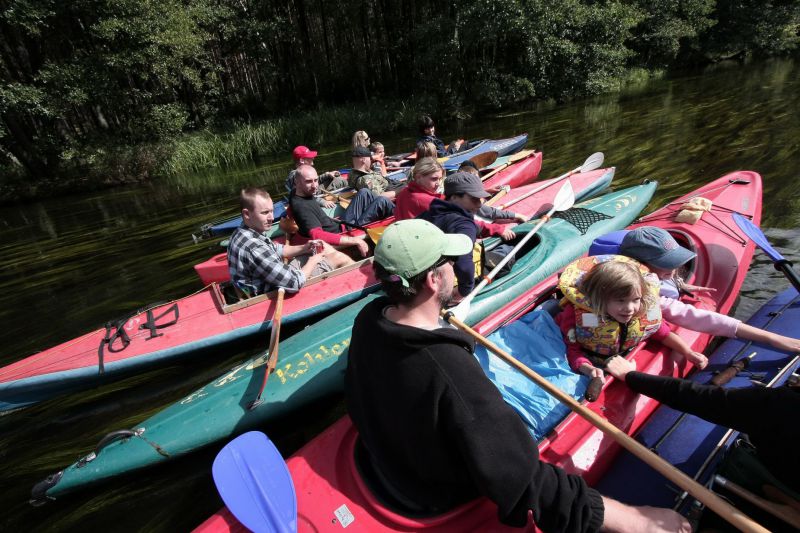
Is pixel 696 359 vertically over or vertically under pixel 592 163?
under

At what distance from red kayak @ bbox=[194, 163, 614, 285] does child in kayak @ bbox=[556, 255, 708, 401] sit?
3.23 meters

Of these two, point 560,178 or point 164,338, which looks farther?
point 560,178

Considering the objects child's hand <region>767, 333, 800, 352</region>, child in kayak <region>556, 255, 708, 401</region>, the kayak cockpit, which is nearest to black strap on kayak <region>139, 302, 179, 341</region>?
the kayak cockpit

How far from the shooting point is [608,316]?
8.64 feet

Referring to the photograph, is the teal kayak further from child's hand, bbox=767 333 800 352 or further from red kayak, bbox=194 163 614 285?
child's hand, bbox=767 333 800 352

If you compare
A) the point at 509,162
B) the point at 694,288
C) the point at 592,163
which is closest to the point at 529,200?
the point at 592,163

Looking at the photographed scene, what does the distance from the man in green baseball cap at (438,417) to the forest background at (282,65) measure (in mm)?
17452

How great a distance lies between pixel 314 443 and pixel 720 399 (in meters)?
2.01

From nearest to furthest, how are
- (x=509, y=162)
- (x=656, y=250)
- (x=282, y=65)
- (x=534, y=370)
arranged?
(x=534, y=370)
(x=656, y=250)
(x=509, y=162)
(x=282, y=65)

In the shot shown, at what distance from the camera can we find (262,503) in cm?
204

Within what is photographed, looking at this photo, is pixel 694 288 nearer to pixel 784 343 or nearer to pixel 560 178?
pixel 784 343

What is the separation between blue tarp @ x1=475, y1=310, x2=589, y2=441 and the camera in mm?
2477

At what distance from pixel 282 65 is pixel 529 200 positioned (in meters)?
23.0

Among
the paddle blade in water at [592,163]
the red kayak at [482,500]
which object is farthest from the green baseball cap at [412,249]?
the paddle blade in water at [592,163]
